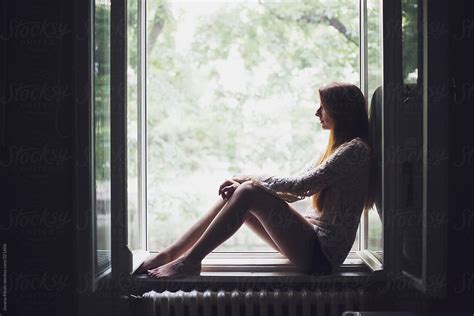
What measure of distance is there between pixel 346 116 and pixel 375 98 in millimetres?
167

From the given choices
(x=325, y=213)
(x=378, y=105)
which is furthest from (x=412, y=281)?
(x=378, y=105)

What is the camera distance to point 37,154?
1922 millimetres

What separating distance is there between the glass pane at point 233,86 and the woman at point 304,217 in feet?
5.12

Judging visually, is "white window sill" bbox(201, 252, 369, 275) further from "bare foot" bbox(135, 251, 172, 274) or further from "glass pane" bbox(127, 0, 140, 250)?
"glass pane" bbox(127, 0, 140, 250)

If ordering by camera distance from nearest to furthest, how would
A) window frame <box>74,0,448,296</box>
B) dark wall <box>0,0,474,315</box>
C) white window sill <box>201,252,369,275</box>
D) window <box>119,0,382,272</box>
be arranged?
window frame <box>74,0,448,296</box>, dark wall <box>0,0,474,315</box>, white window sill <box>201,252,369,275</box>, window <box>119,0,382,272</box>

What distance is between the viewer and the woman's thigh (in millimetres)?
1994

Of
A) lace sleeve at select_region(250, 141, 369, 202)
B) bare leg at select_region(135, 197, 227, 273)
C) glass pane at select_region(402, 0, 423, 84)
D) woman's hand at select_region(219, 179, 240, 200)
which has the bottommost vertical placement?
bare leg at select_region(135, 197, 227, 273)

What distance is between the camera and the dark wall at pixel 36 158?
6.28 ft

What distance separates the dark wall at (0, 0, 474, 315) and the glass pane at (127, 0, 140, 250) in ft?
0.83

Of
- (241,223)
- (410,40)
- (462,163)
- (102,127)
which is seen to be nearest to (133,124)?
(102,127)

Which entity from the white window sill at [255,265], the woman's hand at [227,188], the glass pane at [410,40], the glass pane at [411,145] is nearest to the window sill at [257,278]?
the white window sill at [255,265]

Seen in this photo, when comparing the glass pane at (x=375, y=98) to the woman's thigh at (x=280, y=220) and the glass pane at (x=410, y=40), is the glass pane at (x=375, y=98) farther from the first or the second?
the woman's thigh at (x=280, y=220)

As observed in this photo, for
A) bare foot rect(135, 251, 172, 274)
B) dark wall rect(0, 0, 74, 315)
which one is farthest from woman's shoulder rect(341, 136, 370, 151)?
dark wall rect(0, 0, 74, 315)

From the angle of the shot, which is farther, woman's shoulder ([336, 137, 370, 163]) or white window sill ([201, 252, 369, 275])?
white window sill ([201, 252, 369, 275])
